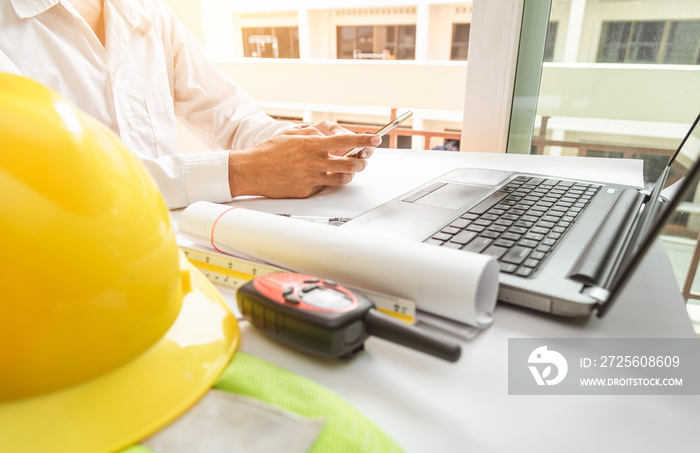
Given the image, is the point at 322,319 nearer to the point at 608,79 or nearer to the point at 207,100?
the point at 207,100

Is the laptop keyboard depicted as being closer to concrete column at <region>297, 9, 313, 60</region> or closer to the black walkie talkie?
the black walkie talkie

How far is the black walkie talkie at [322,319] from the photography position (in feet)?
1.05

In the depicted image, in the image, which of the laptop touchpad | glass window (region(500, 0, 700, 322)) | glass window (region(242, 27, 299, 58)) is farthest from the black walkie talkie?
glass window (region(242, 27, 299, 58))

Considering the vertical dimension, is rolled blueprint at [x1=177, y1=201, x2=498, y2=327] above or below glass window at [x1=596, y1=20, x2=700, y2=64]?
below

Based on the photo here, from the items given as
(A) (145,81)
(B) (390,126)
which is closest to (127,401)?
(B) (390,126)

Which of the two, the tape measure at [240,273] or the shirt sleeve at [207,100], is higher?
the shirt sleeve at [207,100]

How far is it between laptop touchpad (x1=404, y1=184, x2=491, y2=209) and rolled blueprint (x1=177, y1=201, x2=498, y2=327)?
8.8 inches

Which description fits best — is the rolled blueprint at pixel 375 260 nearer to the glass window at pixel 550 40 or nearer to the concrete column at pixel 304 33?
the glass window at pixel 550 40

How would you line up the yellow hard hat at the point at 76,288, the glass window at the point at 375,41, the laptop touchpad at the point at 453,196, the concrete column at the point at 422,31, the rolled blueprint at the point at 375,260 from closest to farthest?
the yellow hard hat at the point at 76,288 → the rolled blueprint at the point at 375,260 → the laptop touchpad at the point at 453,196 → the concrete column at the point at 422,31 → the glass window at the point at 375,41

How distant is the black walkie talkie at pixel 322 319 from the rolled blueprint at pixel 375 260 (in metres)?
0.05

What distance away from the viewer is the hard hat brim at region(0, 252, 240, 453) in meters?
0.25

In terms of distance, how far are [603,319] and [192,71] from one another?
1.06 m

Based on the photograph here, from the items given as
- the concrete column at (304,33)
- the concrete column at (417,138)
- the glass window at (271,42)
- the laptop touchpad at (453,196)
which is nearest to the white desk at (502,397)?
the laptop touchpad at (453,196)

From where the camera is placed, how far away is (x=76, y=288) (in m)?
0.25
